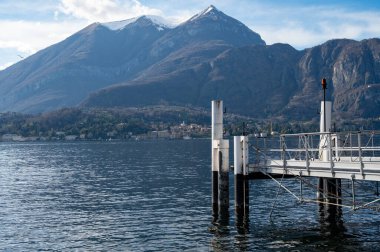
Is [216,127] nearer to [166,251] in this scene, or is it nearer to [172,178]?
[166,251]

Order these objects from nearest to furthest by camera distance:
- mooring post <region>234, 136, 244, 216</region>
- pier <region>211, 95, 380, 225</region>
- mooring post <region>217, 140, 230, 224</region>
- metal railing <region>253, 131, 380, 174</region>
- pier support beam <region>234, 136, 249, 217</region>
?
metal railing <region>253, 131, 380, 174</region> < pier <region>211, 95, 380, 225</region> < pier support beam <region>234, 136, 249, 217</region> < mooring post <region>234, 136, 244, 216</region> < mooring post <region>217, 140, 230, 224</region>

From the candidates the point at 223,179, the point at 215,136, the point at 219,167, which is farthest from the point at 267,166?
the point at 215,136

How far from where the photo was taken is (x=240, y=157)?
42469mm

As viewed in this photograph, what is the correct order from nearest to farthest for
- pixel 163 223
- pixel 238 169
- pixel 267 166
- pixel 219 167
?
pixel 267 166 → pixel 238 169 → pixel 219 167 → pixel 163 223

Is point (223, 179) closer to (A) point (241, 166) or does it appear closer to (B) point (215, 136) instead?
(A) point (241, 166)

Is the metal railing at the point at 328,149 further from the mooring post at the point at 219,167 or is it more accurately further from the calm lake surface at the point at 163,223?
the calm lake surface at the point at 163,223

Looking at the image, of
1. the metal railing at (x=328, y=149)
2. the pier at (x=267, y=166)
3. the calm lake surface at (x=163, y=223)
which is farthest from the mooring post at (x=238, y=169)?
the calm lake surface at (x=163, y=223)

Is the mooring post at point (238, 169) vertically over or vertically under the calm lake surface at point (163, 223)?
over

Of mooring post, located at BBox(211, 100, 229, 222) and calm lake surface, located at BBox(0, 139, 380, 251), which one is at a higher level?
mooring post, located at BBox(211, 100, 229, 222)

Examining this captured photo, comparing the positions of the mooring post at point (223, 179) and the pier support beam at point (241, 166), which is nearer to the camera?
the pier support beam at point (241, 166)

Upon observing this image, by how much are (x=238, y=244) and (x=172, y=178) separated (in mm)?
50133

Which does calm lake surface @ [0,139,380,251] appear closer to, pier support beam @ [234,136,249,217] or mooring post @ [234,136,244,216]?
mooring post @ [234,136,244,216]

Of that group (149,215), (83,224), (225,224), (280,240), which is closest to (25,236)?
(83,224)

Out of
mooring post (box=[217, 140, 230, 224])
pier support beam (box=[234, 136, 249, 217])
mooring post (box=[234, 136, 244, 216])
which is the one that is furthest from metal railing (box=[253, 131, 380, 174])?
mooring post (box=[217, 140, 230, 224])
